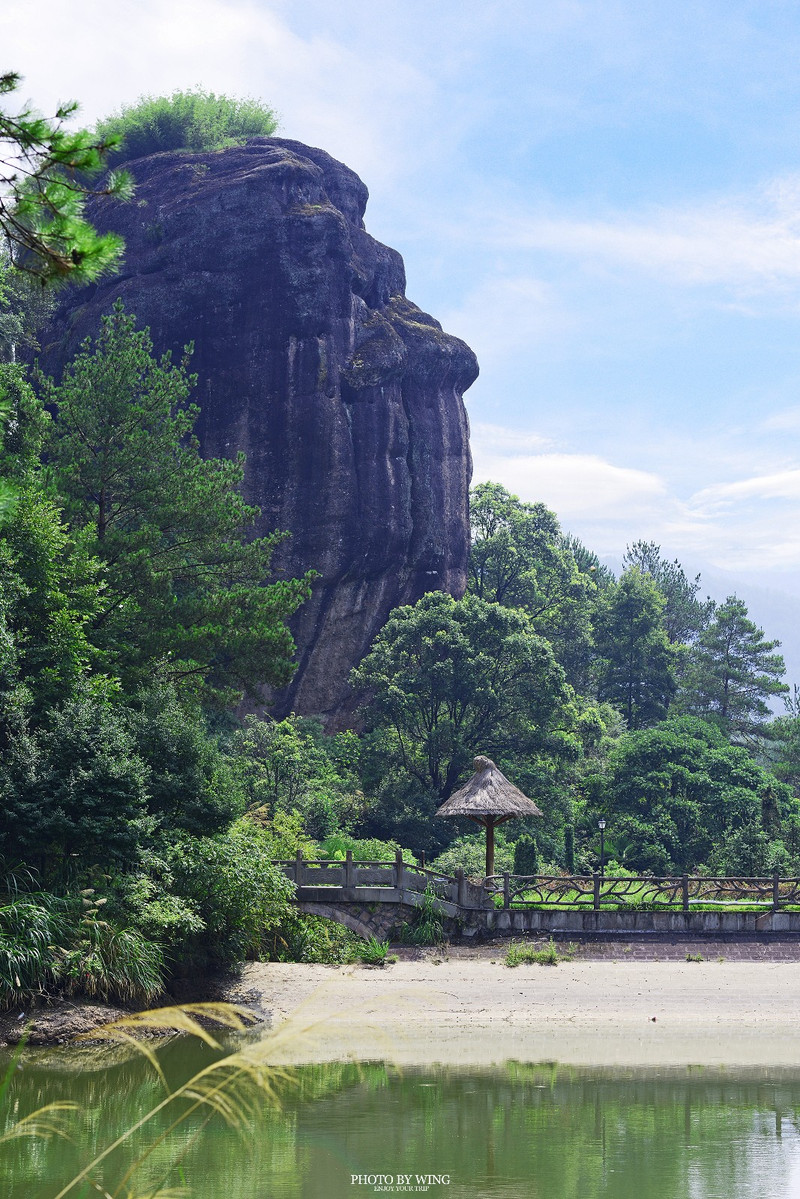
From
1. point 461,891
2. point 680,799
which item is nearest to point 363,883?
point 461,891

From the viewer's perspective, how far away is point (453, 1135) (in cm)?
1289

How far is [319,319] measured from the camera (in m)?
54.1

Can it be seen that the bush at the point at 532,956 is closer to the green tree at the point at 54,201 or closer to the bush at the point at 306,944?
the bush at the point at 306,944

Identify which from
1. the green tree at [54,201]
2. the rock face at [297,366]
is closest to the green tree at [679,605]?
the rock face at [297,366]

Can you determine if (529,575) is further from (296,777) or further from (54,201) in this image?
(54,201)

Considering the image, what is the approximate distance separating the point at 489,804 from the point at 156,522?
11178mm

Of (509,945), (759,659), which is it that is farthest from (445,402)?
(509,945)

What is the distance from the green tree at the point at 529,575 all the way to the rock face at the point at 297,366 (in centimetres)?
760

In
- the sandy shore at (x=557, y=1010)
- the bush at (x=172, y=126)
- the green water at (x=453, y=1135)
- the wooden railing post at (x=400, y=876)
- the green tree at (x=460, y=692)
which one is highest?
the bush at (x=172, y=126)

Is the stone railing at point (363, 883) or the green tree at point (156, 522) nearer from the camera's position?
the stone railing at point (363, 883)

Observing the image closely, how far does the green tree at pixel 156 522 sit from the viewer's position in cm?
2691

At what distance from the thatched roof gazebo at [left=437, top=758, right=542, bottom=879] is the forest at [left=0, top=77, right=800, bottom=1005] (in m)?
2.38

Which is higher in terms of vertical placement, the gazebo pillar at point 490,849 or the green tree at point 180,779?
the green tree at point 180,779

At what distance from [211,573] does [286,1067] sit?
1556cm
